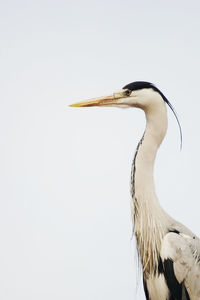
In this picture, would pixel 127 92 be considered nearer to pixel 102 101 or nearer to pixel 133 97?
pixel 133 97

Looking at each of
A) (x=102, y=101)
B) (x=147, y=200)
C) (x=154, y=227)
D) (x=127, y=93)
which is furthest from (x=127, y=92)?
(x=154, y=227)

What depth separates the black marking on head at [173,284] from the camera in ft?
9.46

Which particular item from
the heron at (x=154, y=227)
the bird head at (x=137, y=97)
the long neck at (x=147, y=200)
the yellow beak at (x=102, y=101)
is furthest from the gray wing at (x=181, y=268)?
the yellow beak at (x=102, y=101)

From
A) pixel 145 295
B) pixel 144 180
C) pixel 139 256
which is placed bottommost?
pixel 145 295

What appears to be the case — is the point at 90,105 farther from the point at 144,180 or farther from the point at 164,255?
the point at 164,255

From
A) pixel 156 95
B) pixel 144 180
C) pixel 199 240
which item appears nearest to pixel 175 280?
pixel 199 240

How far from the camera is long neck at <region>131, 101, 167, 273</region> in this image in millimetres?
3041

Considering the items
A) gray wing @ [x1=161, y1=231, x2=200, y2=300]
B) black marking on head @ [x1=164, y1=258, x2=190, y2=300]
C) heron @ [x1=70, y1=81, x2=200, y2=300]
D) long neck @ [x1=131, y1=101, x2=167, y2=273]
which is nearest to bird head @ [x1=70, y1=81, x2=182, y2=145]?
heron @ [x1=70, y1=81, x2=200, y2=300]

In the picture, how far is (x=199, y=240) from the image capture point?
3.14 metres

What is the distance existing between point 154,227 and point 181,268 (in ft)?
0.98

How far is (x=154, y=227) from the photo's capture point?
120 inches

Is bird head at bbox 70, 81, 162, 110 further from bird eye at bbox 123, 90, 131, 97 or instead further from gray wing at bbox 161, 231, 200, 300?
gray wing at bbox 161, 231, 200, 300

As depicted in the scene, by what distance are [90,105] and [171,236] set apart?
100 centimetres

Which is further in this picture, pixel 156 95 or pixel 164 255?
pixel 156 95
